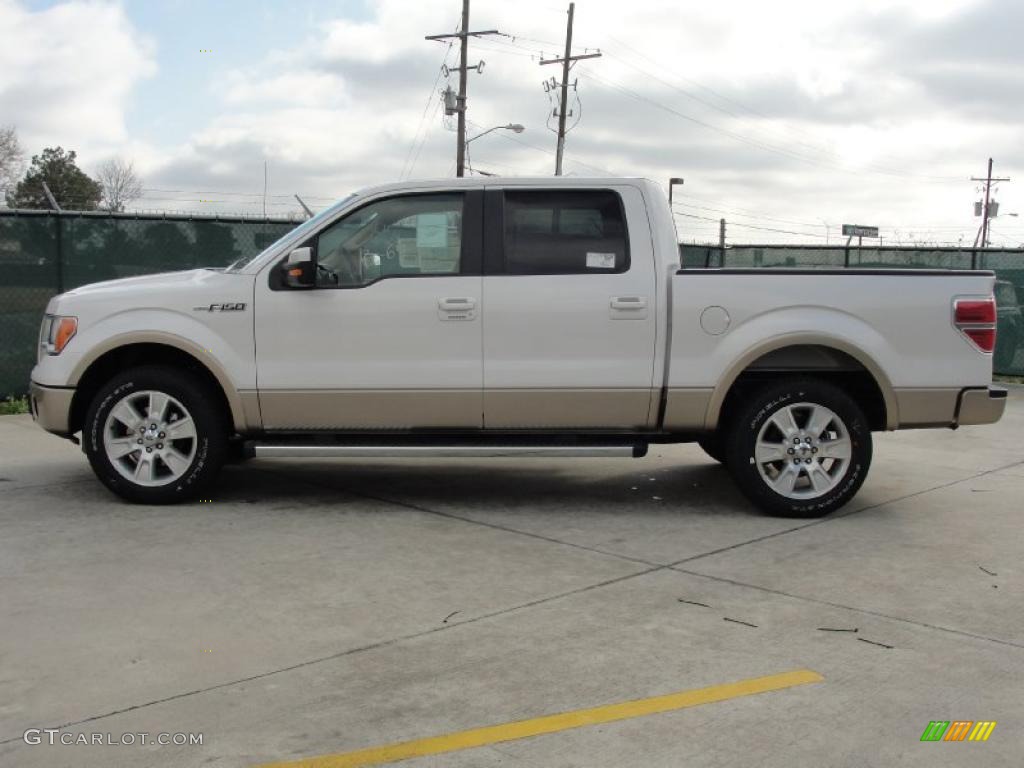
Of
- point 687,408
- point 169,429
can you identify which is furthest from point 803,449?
point 169,429

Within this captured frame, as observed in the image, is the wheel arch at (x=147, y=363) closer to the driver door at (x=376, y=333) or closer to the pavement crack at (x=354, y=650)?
the driver door at (x=376, y=333)

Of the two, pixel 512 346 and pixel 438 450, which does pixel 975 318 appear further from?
pixel 438 450

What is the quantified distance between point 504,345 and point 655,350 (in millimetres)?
943

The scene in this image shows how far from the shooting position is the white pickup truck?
21.2ft

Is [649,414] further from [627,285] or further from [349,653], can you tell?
[349,653]

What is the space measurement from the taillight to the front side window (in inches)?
123

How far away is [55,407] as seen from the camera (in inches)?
262

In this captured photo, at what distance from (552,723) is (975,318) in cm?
426

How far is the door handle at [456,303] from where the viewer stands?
6477mm

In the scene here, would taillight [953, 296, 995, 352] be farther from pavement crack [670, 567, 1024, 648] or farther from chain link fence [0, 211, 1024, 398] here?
chain link fence [0, 211, 1024, 398]

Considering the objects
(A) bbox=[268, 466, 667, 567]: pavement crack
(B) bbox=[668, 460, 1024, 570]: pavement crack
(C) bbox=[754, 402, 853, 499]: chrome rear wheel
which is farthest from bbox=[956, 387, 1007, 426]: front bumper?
(A) bbox=[268, 466, 667, 567]: pavement crack

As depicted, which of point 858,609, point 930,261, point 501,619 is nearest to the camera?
point 501,619

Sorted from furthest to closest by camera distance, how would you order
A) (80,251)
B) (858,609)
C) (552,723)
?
(80,251) → (858,609) → (552,723)

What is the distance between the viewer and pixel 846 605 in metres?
4.88
